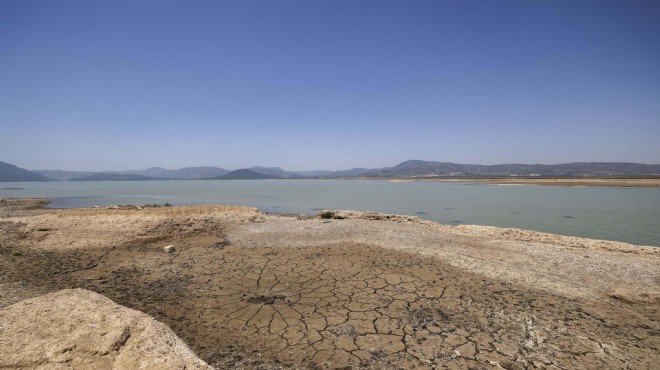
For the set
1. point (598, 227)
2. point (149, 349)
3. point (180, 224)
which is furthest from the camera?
point (598, 227)

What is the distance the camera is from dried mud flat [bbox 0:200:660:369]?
471 centimetres

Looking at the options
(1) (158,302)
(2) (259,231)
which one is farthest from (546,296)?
(2) (259,231)

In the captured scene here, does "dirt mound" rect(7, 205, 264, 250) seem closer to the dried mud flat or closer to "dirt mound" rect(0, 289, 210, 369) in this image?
the dried mud flat

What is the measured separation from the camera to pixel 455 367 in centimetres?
427

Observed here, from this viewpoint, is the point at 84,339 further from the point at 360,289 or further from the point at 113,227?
the point at 113,227

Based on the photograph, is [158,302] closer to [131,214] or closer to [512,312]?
[512,312]

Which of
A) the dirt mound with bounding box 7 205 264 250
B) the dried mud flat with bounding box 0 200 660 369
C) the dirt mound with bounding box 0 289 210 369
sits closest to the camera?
the dirt mound with bounding box 0 289 210 369

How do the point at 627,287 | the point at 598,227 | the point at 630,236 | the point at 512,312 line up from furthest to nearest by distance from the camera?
the point at 598,227 < the point at 630,236 < the point at 627,287 < the point at 512,312

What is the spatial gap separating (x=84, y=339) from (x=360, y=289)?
533cm

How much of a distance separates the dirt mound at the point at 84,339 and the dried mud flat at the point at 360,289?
112 cm

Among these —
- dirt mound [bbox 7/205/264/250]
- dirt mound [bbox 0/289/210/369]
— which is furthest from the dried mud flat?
dirt mound [bbox 0/289/210/369]

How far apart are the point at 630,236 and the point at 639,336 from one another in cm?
1426

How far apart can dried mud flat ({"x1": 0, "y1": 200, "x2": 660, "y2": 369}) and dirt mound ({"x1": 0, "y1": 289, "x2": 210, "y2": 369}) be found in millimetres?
1122

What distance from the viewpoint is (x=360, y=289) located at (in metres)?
7.05
